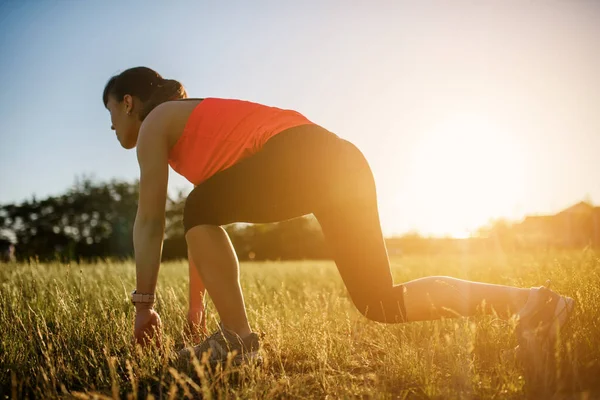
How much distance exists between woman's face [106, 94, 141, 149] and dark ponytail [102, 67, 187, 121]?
0.03m

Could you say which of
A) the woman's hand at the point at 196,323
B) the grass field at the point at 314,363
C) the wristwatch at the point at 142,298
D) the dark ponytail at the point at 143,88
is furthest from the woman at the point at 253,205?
the woman's hand at the point at 196,323

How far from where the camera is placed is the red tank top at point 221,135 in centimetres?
221

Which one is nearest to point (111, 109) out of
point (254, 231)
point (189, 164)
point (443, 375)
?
point (189, 164)

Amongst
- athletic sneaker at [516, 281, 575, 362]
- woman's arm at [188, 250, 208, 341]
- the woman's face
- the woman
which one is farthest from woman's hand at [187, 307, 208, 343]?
athletic sneaker at [516, 281, 575, 362]

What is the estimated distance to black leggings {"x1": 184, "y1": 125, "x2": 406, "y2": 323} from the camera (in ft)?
7.09

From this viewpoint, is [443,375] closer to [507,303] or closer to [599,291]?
[507,303]

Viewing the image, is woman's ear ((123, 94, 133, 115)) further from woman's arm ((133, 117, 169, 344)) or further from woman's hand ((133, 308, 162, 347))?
woman's hand ((133, 308, 162, 347))

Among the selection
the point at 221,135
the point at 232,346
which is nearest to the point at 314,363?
the point at 232,346

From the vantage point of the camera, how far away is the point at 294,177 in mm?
2213

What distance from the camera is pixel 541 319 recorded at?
2.01 meters

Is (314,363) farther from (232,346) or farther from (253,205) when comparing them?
(253,205)

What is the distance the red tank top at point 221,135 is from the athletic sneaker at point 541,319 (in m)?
1.47

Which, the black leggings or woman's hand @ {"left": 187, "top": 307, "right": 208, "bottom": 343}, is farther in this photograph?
woman's hand @ {"left": 187, "top": 307, "right": 208, "bottom": 343}

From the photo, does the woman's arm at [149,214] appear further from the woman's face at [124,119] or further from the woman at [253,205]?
the woman's face at [124,119]
